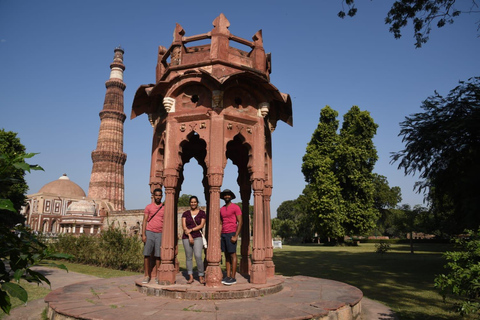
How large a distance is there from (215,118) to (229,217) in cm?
216

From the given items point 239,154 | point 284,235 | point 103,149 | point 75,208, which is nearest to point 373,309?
point 239,154

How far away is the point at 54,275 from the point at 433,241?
1981 inches

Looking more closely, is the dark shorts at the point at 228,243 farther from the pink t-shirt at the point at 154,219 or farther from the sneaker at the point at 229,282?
the pink t-shirt at the point at 154,219

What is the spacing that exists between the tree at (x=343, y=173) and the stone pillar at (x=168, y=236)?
27229mm

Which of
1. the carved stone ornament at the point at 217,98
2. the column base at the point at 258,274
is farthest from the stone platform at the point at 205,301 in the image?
the carved stone ornament at the point at 217,98

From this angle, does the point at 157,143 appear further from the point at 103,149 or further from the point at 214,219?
the point at 103,149

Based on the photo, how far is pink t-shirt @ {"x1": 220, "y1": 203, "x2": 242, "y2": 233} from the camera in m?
6.74

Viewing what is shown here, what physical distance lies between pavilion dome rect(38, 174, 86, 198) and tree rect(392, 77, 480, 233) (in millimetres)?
61948

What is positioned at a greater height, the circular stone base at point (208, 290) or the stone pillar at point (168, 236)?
the stone pillar at point (168, 236)

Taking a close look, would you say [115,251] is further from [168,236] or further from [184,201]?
[184,201]

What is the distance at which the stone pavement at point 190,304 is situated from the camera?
4.57 m

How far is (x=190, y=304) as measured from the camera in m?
5.20

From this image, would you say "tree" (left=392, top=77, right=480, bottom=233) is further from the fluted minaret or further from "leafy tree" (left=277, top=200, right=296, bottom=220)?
"leafy tree" (left=277, top=200, right=296, bottom=220)

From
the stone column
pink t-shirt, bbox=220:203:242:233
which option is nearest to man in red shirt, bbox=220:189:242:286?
pink t-shirt, bbox=220:203:242:233
